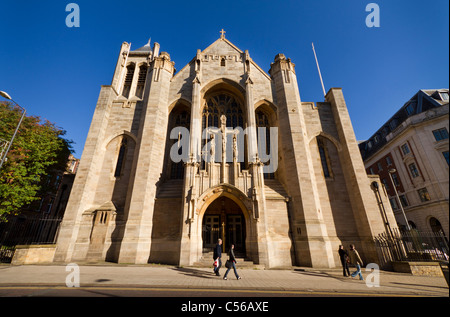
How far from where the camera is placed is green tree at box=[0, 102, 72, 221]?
12940 millimetres

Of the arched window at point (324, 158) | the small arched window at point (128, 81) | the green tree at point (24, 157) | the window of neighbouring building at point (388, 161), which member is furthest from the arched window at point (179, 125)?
the window of neighbouring building at point (388, 161)

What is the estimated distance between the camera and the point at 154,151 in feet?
48.3

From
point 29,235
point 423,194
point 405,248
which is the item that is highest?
point 423,194

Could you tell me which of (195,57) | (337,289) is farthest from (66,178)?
(337,289)

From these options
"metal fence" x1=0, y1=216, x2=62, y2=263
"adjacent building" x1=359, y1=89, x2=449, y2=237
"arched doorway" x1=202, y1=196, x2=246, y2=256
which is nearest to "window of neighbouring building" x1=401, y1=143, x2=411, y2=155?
"adjacent building" x1=359, y1=89, x2=449, y2=237

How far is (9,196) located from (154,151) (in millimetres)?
10448

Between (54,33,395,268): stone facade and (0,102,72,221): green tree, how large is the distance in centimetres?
354

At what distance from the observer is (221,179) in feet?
43.5

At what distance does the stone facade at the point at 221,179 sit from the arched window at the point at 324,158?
8cm

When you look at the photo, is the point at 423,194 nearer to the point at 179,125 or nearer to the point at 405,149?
the point at 405,149

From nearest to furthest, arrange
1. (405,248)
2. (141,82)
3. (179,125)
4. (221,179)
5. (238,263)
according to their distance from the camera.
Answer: (238,263)
(405,248)
(221,179)
(179,125)
(141,82)

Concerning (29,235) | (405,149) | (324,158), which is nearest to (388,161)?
(405,149)

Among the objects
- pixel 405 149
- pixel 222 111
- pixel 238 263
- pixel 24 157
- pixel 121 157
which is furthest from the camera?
pixel 405 149

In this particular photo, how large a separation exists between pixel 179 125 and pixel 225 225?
33.8ft
